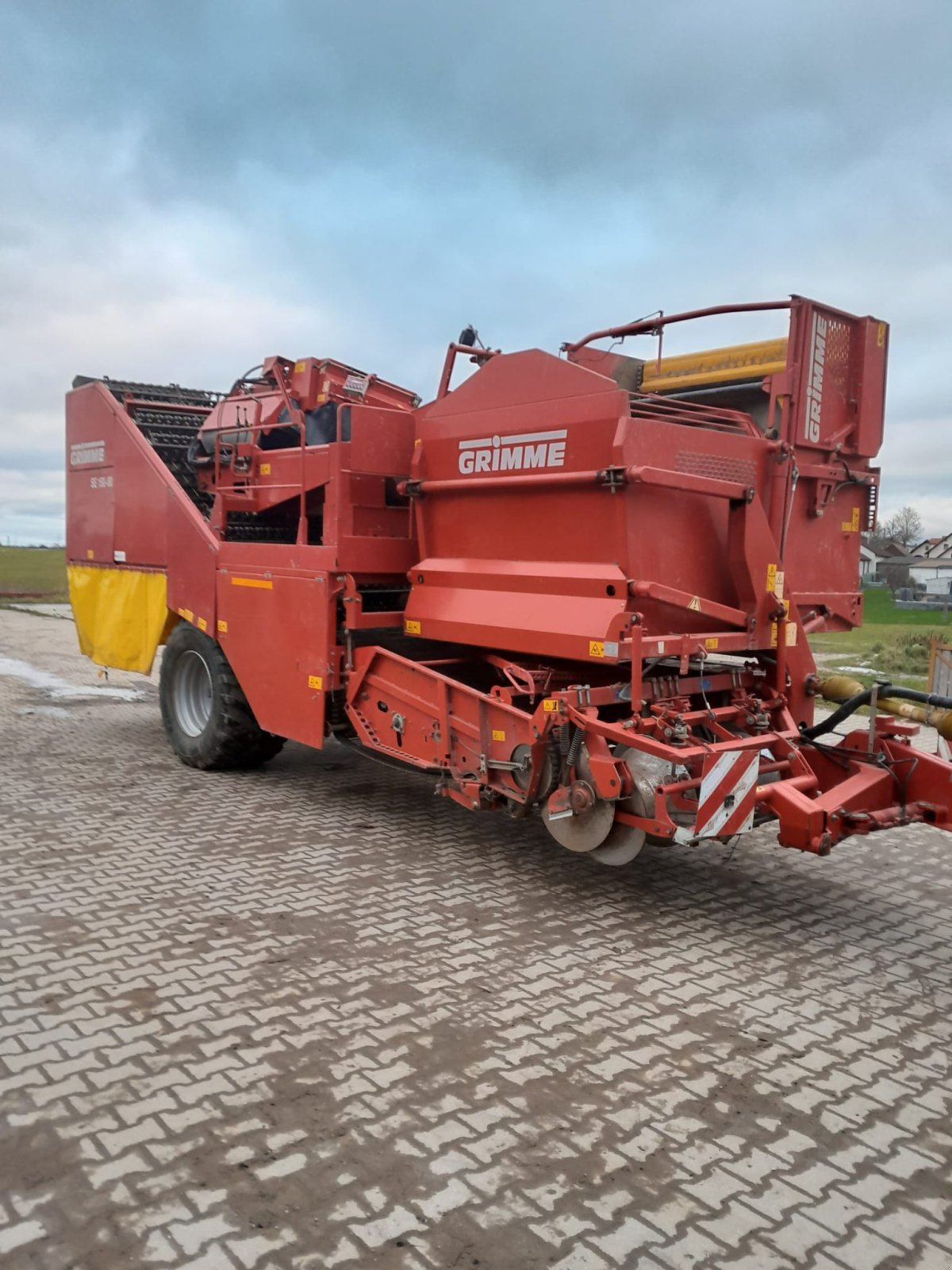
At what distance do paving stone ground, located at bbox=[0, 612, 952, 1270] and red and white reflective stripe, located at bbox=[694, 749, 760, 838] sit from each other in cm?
51

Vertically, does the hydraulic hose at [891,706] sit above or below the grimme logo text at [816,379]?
below

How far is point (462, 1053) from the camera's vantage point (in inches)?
129

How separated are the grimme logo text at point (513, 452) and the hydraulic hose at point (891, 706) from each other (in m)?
1.83

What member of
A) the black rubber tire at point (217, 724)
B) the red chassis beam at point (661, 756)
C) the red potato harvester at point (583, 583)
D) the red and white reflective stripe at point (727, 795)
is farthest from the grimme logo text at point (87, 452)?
the red and white reflective stripe at point (727, 795)

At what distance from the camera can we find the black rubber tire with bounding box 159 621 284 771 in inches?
268

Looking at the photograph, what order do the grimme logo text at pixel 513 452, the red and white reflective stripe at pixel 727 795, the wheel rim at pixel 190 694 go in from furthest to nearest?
the wheel rim at pixel 190 694
the grimme logo text at pixel 513 452
the red and white reflective stripe at pixel 727 795

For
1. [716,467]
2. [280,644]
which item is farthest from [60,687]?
[716,467]

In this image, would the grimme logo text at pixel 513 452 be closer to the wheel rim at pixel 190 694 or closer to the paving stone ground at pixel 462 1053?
the paving stone ground at pixel 462 1053

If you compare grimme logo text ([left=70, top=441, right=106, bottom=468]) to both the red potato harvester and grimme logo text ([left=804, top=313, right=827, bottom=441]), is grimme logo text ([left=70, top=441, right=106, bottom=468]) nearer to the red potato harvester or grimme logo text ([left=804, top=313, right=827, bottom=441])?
the red potato harvester

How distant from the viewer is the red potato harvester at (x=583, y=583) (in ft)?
14.8

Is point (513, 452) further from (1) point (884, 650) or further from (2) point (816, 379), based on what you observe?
(1) point (884, 650)

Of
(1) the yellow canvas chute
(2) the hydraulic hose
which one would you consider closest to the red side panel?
(1) the yellow canvas chute

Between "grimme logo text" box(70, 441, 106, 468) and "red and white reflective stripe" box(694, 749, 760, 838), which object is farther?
"grimme logo text" box(70, 441, 106, 468)

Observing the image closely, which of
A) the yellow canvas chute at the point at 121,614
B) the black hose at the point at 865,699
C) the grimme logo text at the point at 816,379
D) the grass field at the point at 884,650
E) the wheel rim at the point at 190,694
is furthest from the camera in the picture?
the grass field at the point at 884,650
